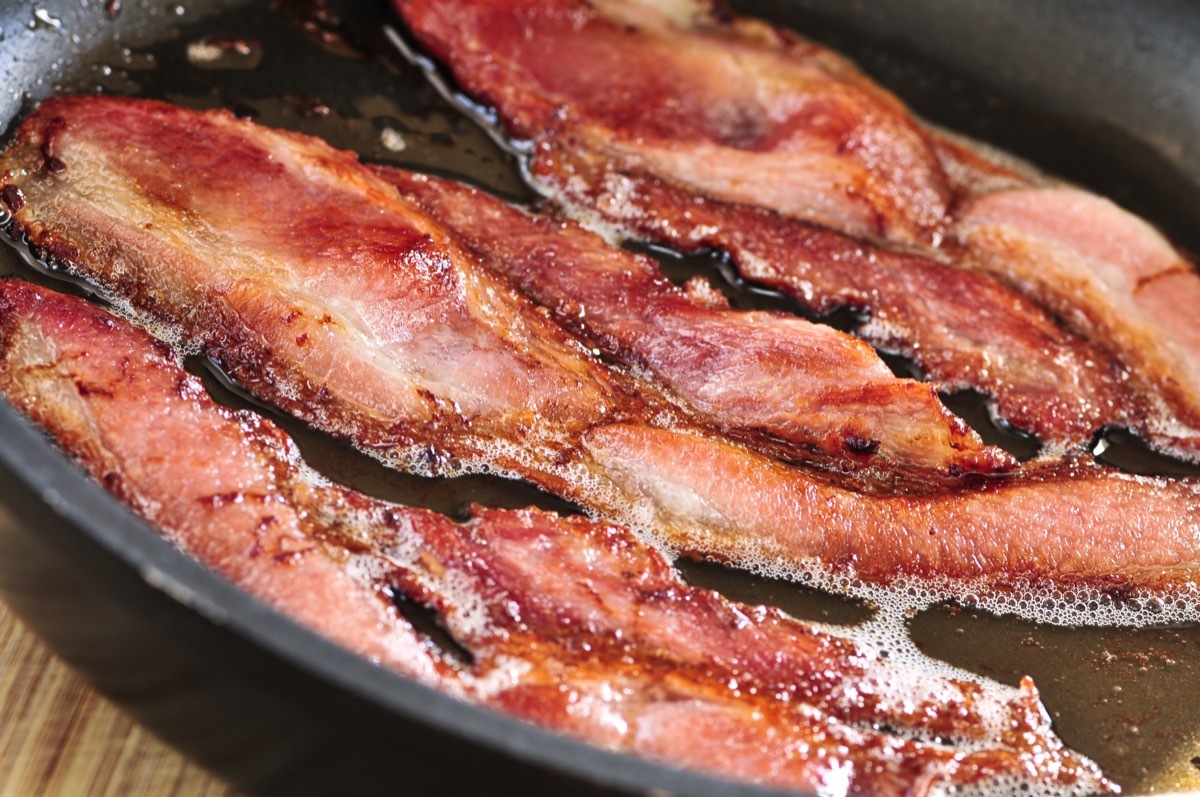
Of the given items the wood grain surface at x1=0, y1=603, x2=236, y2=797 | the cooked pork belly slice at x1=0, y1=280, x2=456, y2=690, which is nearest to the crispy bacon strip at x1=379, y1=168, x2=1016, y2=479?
the cooked pork belly slice at x1=0, y1=280, x2=456, y2=690

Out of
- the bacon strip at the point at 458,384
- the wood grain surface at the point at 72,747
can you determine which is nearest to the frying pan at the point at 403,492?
the bacon strip at the point at 458,384

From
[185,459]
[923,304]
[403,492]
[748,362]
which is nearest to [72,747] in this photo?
[185,459]

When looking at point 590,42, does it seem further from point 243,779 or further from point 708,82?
point 243,779

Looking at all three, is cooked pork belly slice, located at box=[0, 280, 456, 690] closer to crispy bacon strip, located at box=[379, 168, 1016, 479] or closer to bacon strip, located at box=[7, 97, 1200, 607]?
bacon strip, located at box=[7, 97, 1200, 607]

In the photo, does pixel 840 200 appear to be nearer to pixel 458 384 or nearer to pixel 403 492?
pixel 458 384

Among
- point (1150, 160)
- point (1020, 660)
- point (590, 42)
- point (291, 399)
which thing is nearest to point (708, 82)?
point (590, 42)

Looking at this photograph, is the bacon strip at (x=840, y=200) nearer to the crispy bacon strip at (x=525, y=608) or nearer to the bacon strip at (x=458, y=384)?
the bacon strip at (x=458, y=384)

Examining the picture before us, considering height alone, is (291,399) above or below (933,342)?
below
